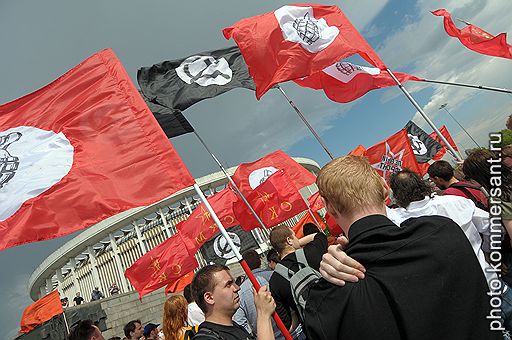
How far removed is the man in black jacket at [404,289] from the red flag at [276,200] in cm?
815

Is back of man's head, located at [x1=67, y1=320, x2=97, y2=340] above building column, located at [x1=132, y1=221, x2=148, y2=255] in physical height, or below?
below

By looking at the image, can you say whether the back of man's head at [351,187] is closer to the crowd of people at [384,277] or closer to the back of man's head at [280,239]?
the crowd of people at [384,277]

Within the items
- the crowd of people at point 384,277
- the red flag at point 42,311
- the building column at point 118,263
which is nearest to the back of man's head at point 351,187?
the crowd of people at point 384,277

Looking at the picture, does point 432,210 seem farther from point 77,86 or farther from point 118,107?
point 77,86

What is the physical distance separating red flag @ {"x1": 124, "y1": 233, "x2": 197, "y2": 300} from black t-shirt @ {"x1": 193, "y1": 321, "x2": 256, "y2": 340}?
25.8ft

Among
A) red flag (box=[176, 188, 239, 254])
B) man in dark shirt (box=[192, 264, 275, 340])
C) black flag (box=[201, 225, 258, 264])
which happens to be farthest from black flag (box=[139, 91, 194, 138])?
black flag (box=[201, 225, 258, 264])

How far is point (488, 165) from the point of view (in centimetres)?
300

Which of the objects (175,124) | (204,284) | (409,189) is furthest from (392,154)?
(204,284)

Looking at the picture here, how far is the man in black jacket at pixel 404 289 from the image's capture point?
4.25ft

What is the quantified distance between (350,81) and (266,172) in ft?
13.6

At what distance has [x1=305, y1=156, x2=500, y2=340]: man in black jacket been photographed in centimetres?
129

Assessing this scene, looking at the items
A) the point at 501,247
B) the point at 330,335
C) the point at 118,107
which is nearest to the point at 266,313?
the point at 330,335

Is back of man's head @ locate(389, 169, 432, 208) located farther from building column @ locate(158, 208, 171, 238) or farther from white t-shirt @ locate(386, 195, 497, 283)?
building column @ locate(158, 208, 171, 238)

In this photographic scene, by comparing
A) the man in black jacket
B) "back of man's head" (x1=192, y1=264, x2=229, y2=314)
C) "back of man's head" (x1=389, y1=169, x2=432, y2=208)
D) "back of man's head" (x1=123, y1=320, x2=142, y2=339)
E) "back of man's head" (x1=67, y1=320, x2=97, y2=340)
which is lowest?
the man in black jacket
